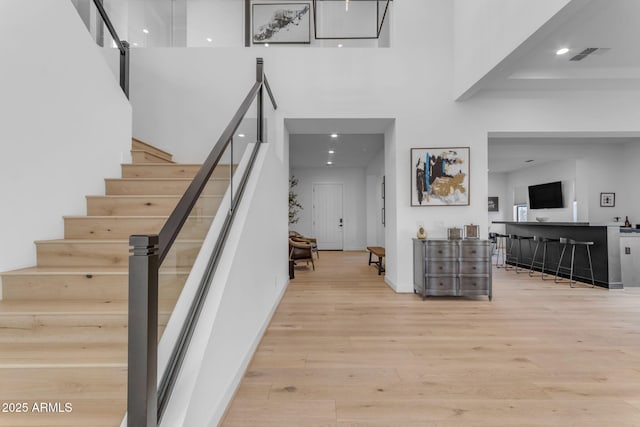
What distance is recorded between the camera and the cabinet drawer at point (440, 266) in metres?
4.25

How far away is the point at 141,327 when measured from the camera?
3.32 ft

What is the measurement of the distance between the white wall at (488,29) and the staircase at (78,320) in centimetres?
303

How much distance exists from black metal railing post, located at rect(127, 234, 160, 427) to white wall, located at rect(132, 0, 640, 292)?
3.86 m

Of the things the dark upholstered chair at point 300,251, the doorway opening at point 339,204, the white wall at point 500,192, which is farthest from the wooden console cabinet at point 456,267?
the white wall at point 500,192

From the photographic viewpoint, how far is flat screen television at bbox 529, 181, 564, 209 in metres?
8.78

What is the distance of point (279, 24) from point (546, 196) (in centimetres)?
903

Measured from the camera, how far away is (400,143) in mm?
4633

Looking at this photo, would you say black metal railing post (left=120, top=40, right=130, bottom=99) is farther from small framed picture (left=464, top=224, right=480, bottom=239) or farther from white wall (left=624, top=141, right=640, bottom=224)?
white wall (left=624, top=141, right=640, bottom=224)

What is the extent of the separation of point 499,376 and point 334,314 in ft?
5.91

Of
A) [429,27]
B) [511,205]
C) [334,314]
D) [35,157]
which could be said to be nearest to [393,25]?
[429,27]

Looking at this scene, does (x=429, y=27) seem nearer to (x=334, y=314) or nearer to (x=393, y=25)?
(x=393, y=25)

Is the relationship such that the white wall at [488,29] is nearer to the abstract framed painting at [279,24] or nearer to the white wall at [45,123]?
the abstract framed painting at [279,24]

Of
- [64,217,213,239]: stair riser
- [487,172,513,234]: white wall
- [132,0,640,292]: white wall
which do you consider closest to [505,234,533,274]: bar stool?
[132,0,640,292]: white wall

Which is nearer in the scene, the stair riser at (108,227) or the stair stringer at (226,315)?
the stair stringer at (226,315)
